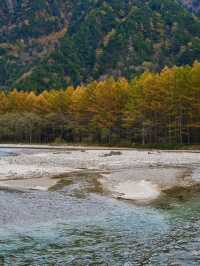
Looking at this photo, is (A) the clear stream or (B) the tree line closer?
(A) the clear stream

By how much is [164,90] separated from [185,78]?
493cm

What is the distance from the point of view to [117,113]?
105 metres

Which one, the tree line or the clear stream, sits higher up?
the tree line

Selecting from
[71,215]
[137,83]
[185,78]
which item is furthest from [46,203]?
[137,83]

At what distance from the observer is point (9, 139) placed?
135 metres

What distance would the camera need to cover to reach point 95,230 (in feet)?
70.2

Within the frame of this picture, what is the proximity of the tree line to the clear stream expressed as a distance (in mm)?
60793

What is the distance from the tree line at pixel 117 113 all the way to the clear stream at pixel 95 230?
199ft

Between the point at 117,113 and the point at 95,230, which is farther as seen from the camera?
the point at 117,113

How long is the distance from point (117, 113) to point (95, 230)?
3308 inches

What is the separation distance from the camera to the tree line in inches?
3580

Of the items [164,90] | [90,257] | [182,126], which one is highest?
[164,90]

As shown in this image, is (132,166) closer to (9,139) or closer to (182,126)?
(182,126)

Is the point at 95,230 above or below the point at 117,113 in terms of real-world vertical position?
below
